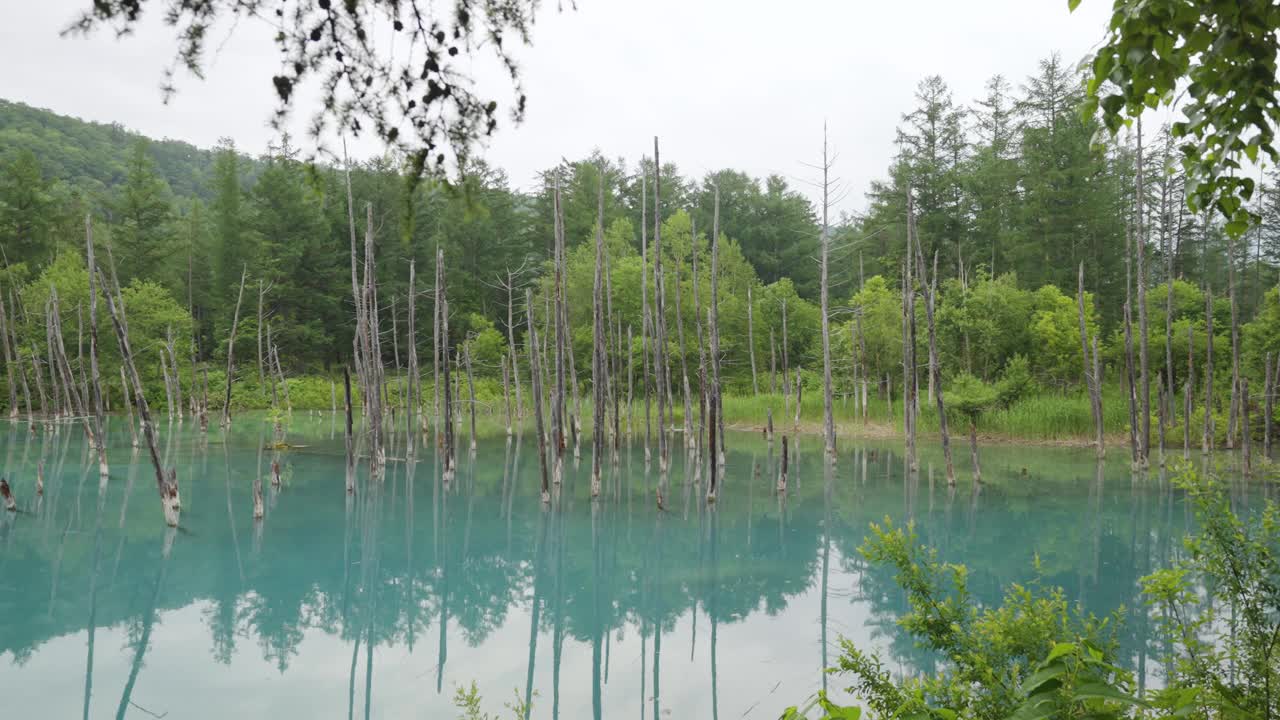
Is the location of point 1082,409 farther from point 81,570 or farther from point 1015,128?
point 81,570

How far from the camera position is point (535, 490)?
17562 millimetres

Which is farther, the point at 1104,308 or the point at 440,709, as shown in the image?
the point at 1104,308

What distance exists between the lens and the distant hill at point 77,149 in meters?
44.9

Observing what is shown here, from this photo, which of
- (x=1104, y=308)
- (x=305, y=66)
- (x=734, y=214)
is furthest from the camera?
(x=734, y=214)

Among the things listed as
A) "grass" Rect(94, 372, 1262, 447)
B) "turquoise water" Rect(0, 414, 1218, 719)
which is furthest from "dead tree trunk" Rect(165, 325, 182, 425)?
"turquoise water" Rect(0, 414, 1218, 719)

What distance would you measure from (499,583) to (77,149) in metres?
52.5

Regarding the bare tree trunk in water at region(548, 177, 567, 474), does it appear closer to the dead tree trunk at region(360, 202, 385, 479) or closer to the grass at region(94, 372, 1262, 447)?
the dead tree trunk at region(360, 202, 385, 479)

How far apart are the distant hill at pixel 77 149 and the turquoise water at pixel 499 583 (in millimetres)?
34008

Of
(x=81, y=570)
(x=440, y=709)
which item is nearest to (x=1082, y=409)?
(x=440, y=709)

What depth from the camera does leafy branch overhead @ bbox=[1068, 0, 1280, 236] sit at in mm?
1805

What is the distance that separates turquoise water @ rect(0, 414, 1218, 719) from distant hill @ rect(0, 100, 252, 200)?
112 ft

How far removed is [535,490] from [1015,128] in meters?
30.0

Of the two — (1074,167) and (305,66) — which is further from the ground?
(1074,167)

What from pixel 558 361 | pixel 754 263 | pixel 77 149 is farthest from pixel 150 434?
pixel 77 149
